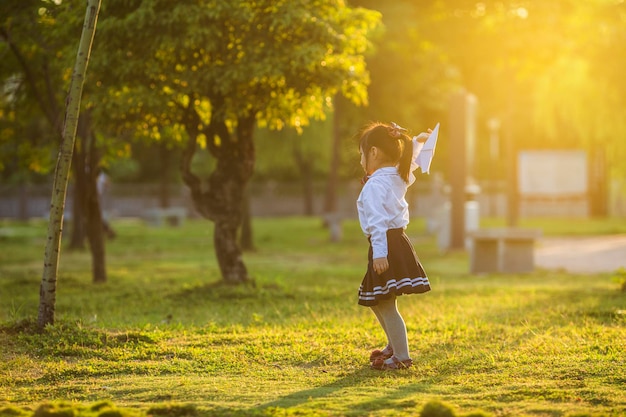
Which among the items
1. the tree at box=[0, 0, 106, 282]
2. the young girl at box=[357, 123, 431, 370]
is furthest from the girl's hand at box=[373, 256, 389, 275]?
the tree at box=[0, 0, 106, 282]

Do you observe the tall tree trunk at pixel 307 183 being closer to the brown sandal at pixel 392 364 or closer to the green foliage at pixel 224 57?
the green foliage at pixel 224 57

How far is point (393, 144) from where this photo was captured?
21.9ft

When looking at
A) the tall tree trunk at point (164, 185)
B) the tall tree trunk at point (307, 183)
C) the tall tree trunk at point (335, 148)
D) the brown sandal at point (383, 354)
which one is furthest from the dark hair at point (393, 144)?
the tall tree trunk at point (164, 185)

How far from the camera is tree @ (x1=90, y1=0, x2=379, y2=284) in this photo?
427 inches

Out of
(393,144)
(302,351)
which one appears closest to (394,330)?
(302,351)

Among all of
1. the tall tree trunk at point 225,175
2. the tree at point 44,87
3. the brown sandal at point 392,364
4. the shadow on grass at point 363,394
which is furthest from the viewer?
the tall tree trunk at point 225,175

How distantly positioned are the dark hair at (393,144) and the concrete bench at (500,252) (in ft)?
33.3

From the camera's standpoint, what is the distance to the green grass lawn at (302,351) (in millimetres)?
5418

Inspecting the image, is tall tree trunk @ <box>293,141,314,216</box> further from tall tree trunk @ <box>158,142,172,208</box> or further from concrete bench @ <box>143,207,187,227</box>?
concrete bench @ <box>143,207,187,227</box>

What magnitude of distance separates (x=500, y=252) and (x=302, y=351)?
9850 millimetres

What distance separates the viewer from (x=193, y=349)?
762 cm

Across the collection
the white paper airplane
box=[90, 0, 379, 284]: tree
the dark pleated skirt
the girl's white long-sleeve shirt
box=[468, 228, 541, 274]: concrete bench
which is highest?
box=[90, 0, 379, 284]: tree

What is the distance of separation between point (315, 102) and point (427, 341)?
487 centimetres

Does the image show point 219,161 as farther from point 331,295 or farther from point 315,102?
point 331,295
